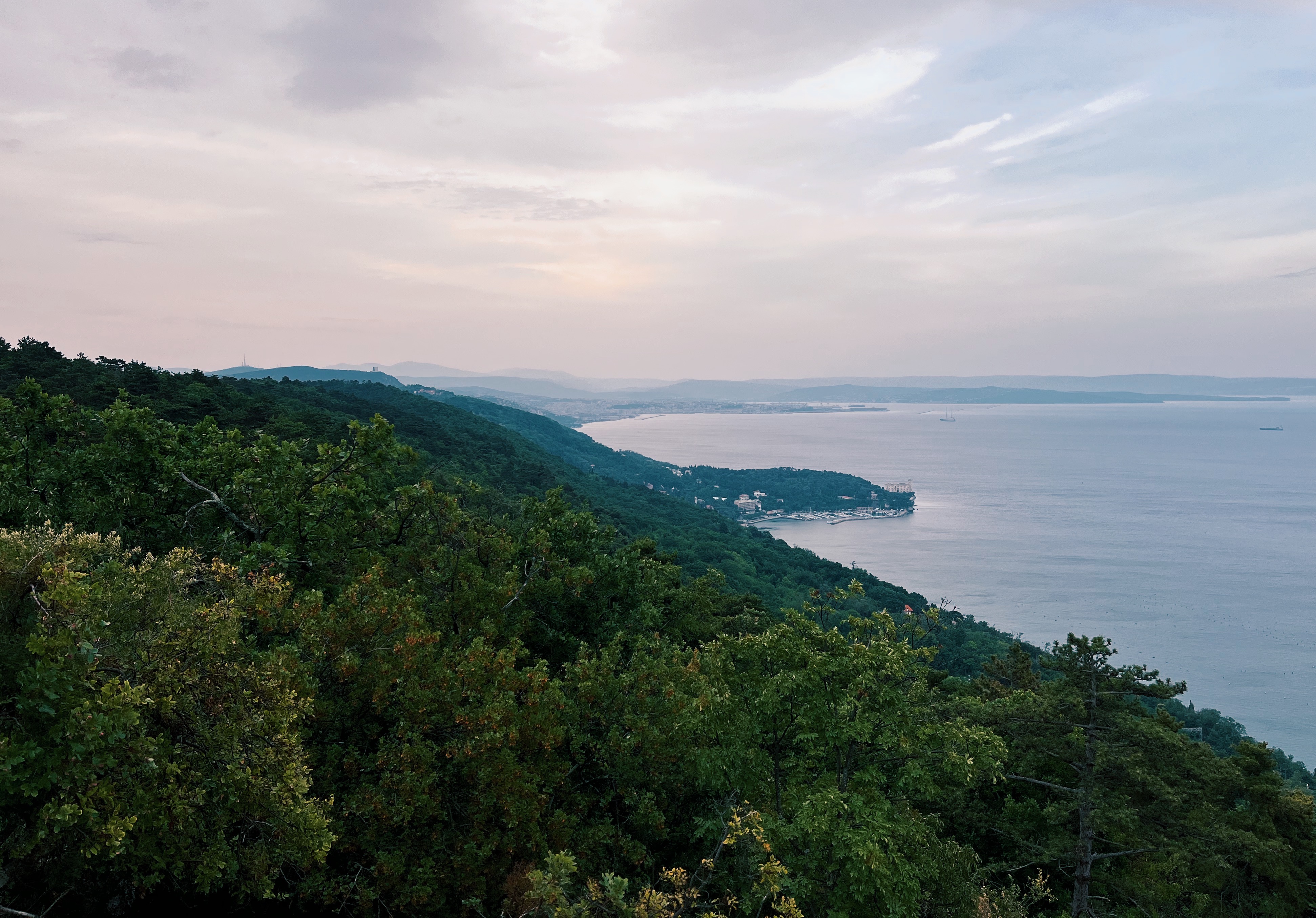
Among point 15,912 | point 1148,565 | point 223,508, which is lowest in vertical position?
point 1148,565

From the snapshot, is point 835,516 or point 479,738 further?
point 835,516

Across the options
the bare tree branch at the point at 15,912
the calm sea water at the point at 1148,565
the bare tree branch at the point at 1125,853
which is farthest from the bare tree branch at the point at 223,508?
the calm sea water at the point at 1148,565

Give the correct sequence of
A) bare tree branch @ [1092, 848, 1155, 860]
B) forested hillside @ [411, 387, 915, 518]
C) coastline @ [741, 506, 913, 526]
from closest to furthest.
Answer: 1. bare tree branch @ [1092, 848, 1155, 860]
2. coastline @ [741, 506, 913, 526]
3. forested hillside @ [411, 387, 915, 518]

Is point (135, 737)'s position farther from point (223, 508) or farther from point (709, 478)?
point (709, 478)

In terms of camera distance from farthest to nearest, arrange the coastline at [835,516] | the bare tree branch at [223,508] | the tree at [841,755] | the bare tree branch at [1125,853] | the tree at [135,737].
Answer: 1. the coastline at [835,516]
2. the bare tree branch at [1125,853]
3. the bare tree branch at [223,508]
4. the tree at [841,755]
5. the tree at [135,737]

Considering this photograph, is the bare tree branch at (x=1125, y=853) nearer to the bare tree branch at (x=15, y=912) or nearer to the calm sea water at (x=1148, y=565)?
the bare tree branch at (x=15, y=912)

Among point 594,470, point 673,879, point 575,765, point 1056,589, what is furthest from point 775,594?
point 594,470

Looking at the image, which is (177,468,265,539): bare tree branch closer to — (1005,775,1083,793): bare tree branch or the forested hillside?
(1005,775,1083,793): bare tree branch

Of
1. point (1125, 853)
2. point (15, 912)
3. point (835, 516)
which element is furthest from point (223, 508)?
point (835, 516)

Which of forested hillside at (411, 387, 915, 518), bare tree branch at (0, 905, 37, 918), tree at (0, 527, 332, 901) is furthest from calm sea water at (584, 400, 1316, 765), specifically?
bare tree branch at (0, 905, 37, 918)
